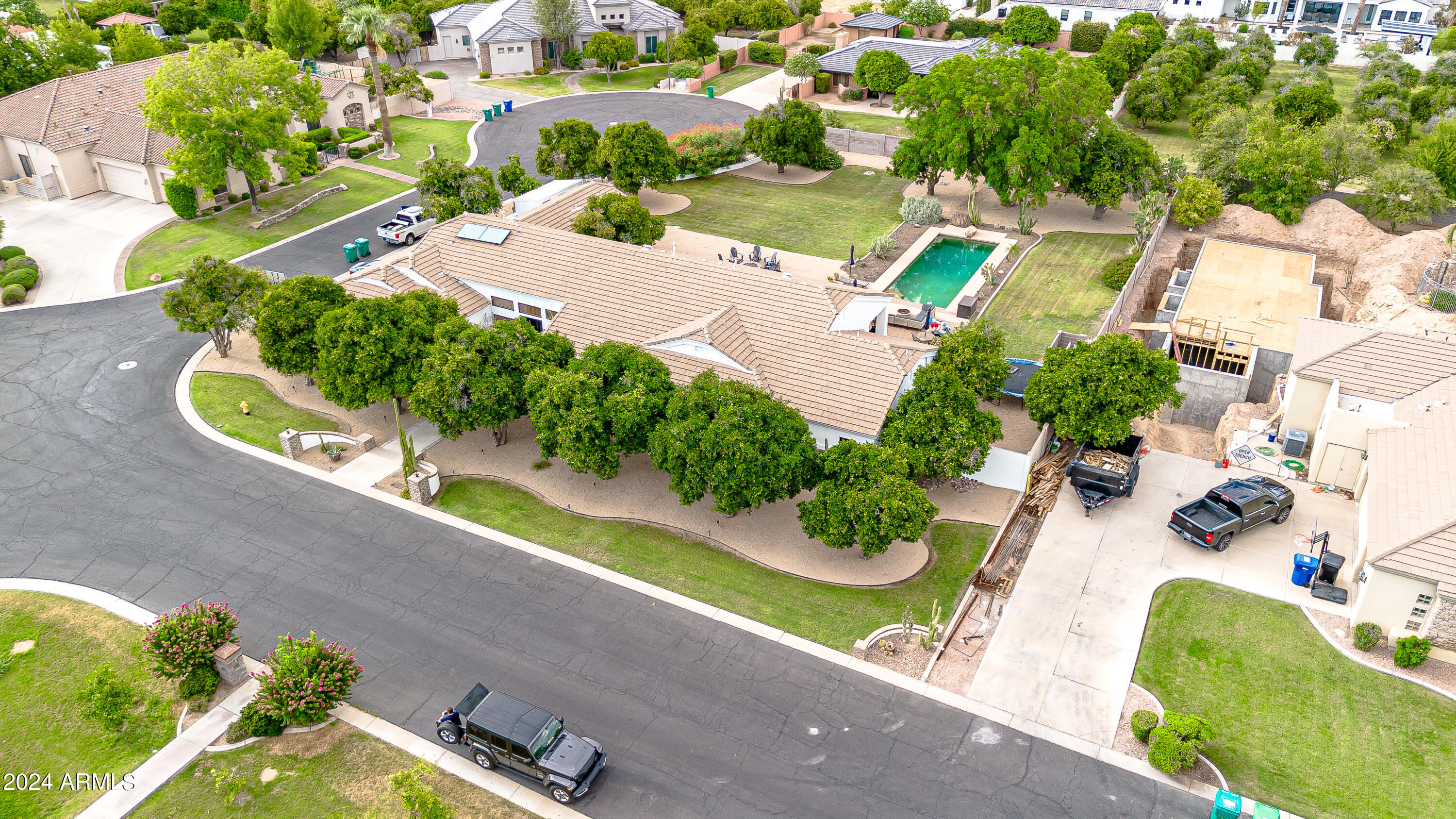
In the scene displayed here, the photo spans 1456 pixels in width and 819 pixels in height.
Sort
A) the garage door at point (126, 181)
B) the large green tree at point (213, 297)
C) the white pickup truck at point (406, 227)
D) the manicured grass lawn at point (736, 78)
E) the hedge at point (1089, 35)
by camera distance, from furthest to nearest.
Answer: the hedge at point (1089, 35) → the manicured grass lawn at point (736, 78) → the garage door at point (126, 181) → the white pickup truck at point (406, 227) → the large green tree at point (213, 297)

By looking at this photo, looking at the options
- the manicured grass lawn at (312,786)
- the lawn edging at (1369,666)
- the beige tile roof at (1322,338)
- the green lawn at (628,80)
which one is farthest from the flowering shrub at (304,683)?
the green lawn at (628,80)

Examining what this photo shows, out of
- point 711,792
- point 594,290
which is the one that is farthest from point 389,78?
point 711,792

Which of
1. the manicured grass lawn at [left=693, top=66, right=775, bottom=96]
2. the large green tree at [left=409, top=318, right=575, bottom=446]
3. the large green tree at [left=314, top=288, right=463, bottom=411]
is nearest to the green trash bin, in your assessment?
the large green tree at [left=409, top=318, right=575, bottom=446]

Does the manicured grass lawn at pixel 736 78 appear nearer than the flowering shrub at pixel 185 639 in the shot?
No

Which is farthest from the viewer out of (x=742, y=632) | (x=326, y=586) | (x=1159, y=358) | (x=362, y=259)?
(x=362, y=259)

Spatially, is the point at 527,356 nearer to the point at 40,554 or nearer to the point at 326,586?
the point at 326,586

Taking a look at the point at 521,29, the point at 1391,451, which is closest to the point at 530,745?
the point at 1391,451

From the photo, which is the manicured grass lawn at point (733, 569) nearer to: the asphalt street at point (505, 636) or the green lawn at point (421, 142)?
the asphalt street at point (505, 636)

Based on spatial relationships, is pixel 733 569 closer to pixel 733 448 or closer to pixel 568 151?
pixel 733 448
